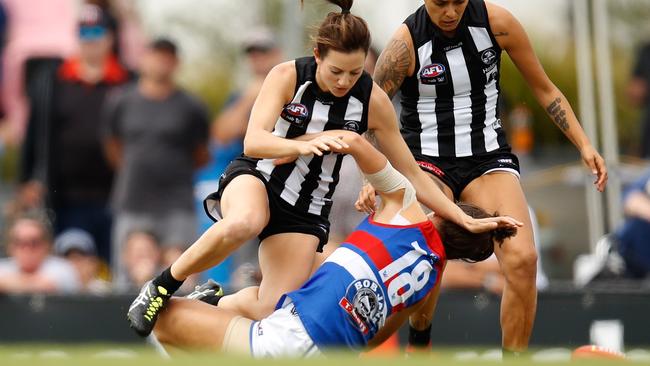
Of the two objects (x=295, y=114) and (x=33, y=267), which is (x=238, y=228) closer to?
(x=295, y=114)

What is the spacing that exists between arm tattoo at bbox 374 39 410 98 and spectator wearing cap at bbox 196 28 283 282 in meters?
3.46

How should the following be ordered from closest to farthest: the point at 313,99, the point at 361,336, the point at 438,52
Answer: the point at 361,336 < the point at 313,99 < the point at 438,52

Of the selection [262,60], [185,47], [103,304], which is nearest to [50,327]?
[103,304]

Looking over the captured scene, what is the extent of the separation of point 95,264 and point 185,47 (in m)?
7.79

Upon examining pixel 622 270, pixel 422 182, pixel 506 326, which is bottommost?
pixel 622 270

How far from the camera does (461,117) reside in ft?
23.1

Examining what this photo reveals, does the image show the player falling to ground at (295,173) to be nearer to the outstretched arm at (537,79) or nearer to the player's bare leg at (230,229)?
the player's bare leg at (230,229)

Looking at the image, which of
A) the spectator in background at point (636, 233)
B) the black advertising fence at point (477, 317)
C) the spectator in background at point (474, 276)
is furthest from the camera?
the spectator in background at point (636, 233)

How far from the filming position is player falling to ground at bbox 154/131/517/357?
19.5 feet

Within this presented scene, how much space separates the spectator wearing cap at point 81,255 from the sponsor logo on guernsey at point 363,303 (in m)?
5.02

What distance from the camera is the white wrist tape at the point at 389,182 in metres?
6.05

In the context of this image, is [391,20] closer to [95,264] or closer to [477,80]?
[95,264]

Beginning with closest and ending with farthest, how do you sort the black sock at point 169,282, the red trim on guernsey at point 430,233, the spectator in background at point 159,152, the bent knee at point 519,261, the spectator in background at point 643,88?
the red trim on guernsey at point 430,233 → the black sock at point 169,282 → the bent knee at point 519,261 → the spectator in background at point 159,152 → the spectator in background at point 643,88

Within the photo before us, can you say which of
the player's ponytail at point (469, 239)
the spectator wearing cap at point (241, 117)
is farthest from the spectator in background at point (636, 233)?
the player's ponytail at point (469, 239)
